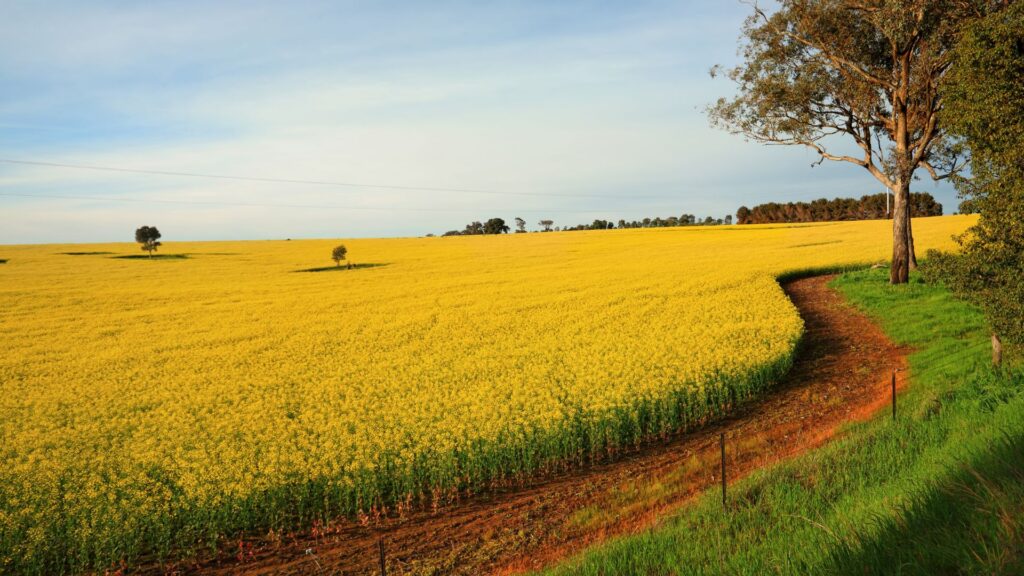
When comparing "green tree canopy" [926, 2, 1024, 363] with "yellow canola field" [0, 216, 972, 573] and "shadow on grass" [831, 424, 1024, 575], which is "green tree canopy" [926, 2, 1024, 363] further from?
"shadow on grass" [831, 424, 1024, 575]

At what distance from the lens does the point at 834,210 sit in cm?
11325

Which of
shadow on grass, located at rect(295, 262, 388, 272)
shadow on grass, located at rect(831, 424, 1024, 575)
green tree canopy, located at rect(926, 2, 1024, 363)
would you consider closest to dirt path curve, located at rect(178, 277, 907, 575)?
green tree canopy, located at rect(926, 2, 1024, 363)

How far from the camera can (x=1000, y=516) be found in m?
4.21

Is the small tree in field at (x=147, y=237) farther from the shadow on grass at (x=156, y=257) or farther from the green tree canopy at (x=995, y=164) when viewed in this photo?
the green tree canopy at (x=995, y=164)

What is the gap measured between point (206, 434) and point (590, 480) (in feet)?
29.3

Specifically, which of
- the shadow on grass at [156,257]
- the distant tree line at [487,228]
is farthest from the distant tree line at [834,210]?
the shadow on grass at [156,257]

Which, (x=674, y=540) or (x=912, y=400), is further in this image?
(x=912, y=400)

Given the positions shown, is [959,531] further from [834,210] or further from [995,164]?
[834,210]

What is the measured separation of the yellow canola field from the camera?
10.6 metres

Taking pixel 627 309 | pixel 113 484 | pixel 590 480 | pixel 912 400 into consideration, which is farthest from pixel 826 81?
pixel 113 484

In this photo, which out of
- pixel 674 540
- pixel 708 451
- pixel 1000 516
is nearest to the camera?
pixel 1000 516

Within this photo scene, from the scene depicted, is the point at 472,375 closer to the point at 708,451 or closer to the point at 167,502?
the point at 708,451

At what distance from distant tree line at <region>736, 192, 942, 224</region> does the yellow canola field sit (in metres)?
80.7

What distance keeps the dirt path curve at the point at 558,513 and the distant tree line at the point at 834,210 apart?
108053 millimetres
